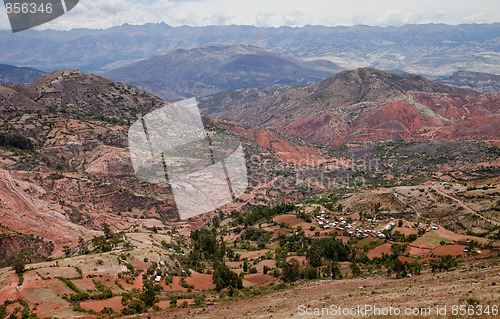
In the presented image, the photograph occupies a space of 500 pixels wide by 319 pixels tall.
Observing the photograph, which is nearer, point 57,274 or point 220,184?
point 57,274

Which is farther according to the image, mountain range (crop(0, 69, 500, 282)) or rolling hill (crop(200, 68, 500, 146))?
rolling hill (crop(200, 68, 500, 146))

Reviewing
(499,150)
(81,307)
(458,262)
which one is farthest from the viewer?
(499,150)

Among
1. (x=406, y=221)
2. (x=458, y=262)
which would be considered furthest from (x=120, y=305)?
(x=406, y=221)

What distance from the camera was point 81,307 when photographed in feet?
65.8

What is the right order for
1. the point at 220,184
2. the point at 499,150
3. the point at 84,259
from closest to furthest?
1. the point at 84,259
2. the point at 220,184
3. the point at 499,150

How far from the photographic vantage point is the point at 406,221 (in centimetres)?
4419

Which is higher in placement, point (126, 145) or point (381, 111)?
point (126, 145)

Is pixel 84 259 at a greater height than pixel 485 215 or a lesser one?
greater

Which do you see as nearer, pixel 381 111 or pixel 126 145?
pixel 126 145

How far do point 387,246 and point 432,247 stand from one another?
185 inches

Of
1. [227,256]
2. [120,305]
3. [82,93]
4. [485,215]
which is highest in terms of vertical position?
[82,93]

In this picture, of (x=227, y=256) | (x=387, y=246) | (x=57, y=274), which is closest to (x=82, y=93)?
(x=227, y=256)

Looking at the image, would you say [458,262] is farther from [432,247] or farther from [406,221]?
[406,221]

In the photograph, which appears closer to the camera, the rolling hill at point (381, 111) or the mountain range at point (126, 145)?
the mountain range at point (126, 145)
